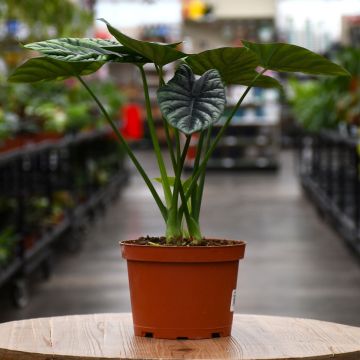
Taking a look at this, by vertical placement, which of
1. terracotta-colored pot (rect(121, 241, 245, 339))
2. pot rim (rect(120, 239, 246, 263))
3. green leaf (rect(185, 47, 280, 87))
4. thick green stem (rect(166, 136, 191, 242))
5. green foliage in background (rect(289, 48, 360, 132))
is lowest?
green foliage in background (rect(289, 48, 360, 132))

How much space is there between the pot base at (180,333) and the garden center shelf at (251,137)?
1819 centimetres

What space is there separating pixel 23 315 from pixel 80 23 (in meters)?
6.02

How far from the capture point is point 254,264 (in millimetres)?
8078

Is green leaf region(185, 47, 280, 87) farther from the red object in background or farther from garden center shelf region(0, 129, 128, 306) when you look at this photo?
the red object in background

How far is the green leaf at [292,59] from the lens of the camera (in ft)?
6.95

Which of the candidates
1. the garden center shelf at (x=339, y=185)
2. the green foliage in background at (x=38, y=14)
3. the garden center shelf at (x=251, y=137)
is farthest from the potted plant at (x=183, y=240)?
the garden center shelf at (x=251, y=137)

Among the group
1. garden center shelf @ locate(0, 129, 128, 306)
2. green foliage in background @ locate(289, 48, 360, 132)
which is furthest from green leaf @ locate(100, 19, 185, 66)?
green foliage in background @ locate(289, 48, 360, 132)

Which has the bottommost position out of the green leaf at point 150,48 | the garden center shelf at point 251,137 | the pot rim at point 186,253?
the garden center shelf at point 251,137

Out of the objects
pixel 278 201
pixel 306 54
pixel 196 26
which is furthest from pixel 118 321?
pixel 196 26

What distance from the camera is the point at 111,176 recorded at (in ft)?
46.1

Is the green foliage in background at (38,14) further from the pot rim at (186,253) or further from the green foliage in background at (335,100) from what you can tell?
the pot rim at (186,253)

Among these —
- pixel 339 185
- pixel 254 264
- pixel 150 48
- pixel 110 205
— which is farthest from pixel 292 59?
pixel 110 205

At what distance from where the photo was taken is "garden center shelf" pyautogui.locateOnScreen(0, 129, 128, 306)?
6.46 meters

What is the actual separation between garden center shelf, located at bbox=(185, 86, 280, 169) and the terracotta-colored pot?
18188 millimetres
